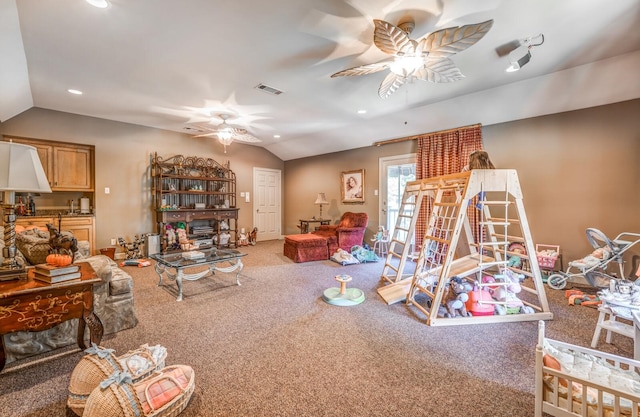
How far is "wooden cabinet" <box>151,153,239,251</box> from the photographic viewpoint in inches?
228

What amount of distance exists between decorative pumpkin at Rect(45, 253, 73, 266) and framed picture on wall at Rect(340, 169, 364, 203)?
17.5 feet

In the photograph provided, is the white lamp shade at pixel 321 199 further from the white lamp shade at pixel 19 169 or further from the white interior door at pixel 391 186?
the white lamp shade at pixel 19 169

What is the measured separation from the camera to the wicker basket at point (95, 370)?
4.93 feet

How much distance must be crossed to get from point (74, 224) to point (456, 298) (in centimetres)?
608

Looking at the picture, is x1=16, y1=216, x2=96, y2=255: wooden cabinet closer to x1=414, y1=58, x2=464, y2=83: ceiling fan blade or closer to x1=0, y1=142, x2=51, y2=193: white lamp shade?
x1=0, y1=142, x2=51, y2=193: white lamp shade

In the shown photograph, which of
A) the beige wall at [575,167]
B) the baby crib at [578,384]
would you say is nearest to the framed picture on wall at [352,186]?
the beige wall at [575,167]

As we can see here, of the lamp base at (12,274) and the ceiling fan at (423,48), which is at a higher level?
the ceiling fan at (423,48)

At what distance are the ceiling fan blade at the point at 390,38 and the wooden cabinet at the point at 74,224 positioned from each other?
17.4ft

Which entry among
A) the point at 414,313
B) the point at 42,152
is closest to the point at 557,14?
the point at 414,313

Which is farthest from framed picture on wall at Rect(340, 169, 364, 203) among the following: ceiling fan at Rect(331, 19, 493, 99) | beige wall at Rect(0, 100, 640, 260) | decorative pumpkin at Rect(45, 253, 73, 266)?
decorative pumpkin at Rect(45, 253, 73, 266)

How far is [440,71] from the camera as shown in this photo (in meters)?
2.58

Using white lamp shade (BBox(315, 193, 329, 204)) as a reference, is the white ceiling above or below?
above

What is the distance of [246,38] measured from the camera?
2621mm

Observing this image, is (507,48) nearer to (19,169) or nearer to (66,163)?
(19,169)
